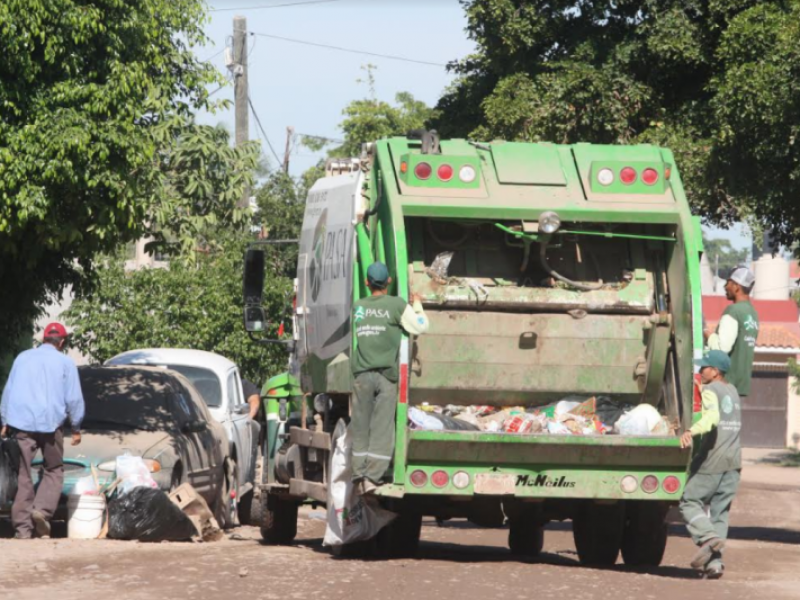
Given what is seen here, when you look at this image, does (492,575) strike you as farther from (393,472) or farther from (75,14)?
(75,14)

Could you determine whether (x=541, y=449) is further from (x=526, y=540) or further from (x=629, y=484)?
Result: (x=526, y=540)

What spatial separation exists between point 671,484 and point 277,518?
11.9 ft

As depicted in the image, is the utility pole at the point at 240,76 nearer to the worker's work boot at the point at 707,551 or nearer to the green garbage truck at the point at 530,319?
the green garbage truck at the point at 530,319

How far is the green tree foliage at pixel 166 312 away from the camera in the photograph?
22.8 metres

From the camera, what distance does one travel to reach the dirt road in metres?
8.41

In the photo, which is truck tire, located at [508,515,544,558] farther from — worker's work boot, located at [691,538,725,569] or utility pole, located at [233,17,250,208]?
utility pole, located at [233,17,250,208]

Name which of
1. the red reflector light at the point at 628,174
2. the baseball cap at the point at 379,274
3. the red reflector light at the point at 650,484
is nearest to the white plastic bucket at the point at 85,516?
the baseball cap at the point at 379,274

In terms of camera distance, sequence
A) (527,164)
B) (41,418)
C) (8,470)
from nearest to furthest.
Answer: (527,164), (41,418), (8,470)

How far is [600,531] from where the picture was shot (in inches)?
420

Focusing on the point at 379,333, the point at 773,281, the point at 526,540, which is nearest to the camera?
the point at 379,333

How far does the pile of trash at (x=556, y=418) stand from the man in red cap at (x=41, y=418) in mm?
3071

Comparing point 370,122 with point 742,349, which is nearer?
point 742,349

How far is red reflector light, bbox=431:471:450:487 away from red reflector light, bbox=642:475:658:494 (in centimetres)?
125

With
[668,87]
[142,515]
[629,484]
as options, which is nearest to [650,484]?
[629,484]
